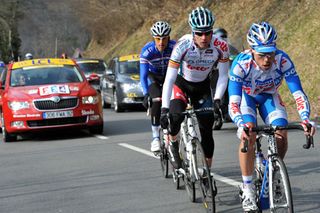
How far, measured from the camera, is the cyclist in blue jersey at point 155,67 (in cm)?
939

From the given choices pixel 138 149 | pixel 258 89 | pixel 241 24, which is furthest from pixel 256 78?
pixel 241 24

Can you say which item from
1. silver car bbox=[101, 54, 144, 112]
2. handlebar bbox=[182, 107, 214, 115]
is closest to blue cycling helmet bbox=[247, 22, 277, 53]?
handlebar bbox=[182, 107, 214, 115]

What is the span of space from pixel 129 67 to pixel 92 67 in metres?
6.75

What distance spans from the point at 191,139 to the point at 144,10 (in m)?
41.0

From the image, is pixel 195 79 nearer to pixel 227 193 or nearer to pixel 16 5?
pixel 227 193

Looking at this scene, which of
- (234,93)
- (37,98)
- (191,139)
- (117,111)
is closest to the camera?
(234,93)

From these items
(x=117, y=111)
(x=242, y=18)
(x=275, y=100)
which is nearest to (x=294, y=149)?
(x=275, y=100)

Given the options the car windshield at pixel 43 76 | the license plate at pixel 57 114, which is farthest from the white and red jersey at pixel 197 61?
the car windshield at pixel 43 76

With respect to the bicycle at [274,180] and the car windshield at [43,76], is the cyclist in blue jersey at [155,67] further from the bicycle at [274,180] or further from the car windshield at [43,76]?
the car windshield at [43,76]

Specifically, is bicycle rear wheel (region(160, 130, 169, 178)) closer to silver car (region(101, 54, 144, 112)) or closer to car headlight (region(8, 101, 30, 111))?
car headlight (region(8, 101, 30, 111))

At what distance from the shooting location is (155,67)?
387 inches

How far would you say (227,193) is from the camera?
7.91 meters

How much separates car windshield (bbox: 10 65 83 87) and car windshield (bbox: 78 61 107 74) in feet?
40.6

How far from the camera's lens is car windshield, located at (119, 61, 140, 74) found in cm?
2190
